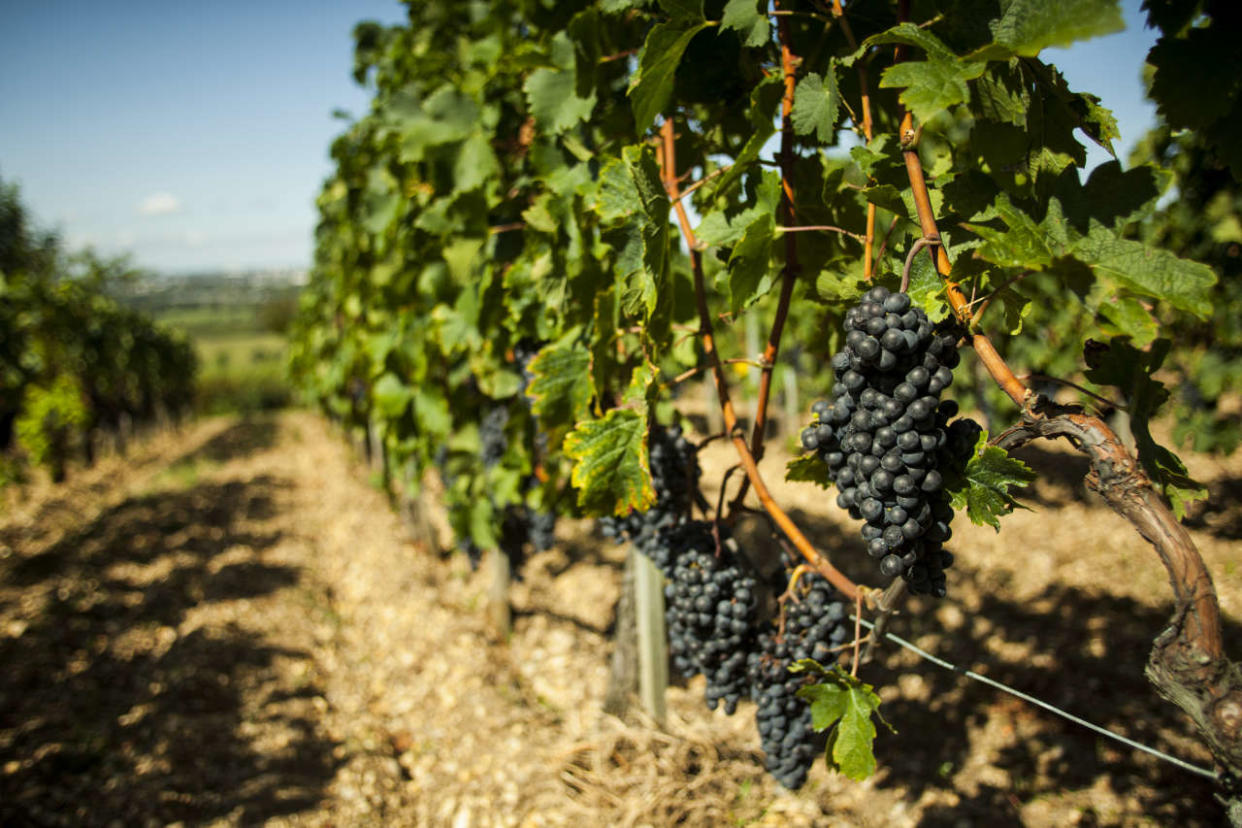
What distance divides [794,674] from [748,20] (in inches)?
60.3

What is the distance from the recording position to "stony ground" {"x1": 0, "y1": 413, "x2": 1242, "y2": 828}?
8.91 feet

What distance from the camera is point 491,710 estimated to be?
3633 mm

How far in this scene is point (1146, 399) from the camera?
1.13 meters

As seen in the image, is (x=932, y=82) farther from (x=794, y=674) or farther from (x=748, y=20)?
(x=794, y=674)

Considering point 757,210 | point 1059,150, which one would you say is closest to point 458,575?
point 757,210

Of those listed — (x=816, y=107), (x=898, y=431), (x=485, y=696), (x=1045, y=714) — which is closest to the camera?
(x=898, y=431)

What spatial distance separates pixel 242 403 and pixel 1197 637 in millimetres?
34879

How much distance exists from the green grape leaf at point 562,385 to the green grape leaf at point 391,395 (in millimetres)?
1918

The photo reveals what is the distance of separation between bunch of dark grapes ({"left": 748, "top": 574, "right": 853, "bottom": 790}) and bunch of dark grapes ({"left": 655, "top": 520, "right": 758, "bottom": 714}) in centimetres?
6

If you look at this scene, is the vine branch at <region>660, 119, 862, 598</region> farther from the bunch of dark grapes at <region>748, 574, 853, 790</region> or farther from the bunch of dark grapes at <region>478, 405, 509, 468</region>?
the bunch of dark grapes at <region>478, 405, 509, 468</region>

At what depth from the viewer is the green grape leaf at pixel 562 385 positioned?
70.9 inches

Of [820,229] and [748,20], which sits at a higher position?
[748,20]

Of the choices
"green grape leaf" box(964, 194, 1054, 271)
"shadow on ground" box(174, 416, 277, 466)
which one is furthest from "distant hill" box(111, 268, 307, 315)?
"green grape leaf" box(964, 194, 1054, 271)

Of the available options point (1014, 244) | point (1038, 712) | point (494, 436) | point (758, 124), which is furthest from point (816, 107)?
point (1038, 712)
